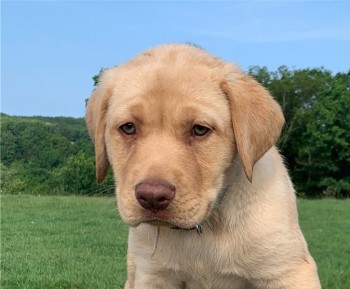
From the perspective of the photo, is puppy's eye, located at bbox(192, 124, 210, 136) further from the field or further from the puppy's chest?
the field

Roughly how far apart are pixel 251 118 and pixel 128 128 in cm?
80

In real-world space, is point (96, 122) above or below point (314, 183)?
above

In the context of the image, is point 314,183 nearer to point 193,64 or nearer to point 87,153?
point 87,153

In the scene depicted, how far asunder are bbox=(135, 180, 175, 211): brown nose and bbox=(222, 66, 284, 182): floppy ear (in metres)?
0.62

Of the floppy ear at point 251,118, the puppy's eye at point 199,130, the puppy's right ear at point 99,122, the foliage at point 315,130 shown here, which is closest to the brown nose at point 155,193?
the puppy's eye at point 199,130

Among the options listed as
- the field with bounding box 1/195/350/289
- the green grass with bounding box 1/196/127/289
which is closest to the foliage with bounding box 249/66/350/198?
the field with bounding box 1/195/350/289

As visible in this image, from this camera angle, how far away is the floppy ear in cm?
394

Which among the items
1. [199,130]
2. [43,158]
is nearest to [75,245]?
[199,130]

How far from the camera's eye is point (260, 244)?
13.8 feet

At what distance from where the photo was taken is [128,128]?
404 centimetres

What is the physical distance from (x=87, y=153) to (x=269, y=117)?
29922mm

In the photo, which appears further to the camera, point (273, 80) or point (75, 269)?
point (273, 80)

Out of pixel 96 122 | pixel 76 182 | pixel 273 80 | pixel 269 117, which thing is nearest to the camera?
pixel 269 117

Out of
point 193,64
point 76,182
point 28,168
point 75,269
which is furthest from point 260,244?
point 76,182
